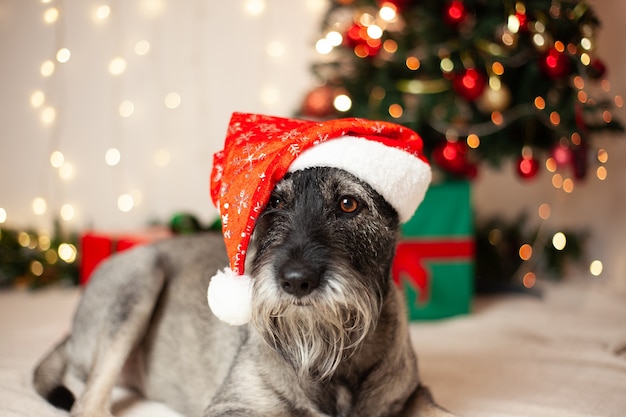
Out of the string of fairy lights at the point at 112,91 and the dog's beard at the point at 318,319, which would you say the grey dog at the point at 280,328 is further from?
the string of fairy lights at the point at 112,91

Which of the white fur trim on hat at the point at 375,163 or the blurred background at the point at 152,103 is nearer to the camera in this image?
the white fur trim on hat at the point at 375,163

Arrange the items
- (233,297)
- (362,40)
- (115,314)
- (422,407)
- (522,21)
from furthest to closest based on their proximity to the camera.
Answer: (362,40), (522,21), (115,314), (422,407), (233,297)

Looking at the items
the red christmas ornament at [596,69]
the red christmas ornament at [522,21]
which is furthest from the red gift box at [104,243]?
the red christmas ornament at [596,69]

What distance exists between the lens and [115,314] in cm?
250

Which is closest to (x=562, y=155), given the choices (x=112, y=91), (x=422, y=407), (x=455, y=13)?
(x=455, y=13)

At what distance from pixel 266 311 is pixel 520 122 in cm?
301

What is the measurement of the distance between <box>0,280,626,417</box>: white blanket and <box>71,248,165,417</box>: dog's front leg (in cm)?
17

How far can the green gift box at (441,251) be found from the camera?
12.6 ft

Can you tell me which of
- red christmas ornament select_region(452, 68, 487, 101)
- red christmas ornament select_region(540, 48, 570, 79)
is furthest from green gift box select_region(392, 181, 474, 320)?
red christmas ornament select_region(540, 48, 570, 79)

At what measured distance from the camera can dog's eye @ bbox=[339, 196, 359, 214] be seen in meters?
1.95

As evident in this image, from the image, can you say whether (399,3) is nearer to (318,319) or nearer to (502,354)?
(502,354)

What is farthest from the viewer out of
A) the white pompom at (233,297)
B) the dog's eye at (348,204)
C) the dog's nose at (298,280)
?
the dog's eye at (348,204)

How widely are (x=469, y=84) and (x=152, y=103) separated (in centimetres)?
269

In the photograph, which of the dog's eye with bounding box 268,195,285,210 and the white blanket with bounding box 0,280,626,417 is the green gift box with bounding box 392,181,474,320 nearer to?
the white blanket with bounding box 0,280,626,417
